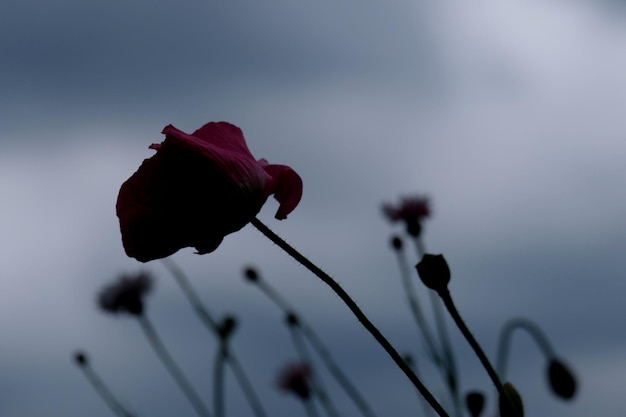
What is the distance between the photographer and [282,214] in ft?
2.40

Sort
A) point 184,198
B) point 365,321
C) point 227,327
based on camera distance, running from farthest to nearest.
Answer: point 227,327
point 184,198
point 365,321

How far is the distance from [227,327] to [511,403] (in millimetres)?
1356

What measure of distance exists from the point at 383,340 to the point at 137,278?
6.06 feet

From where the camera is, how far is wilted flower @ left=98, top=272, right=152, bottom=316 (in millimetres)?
2160

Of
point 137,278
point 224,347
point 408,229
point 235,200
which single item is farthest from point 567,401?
point 137,278

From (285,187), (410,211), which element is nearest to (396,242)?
(410,211)

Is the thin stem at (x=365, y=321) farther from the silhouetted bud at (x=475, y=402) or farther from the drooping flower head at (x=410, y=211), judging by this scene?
the drooping flower head at (x=410, y=211)

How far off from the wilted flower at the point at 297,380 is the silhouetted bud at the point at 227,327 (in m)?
0.35

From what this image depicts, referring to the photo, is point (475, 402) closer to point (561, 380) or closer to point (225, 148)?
point (225, 148)

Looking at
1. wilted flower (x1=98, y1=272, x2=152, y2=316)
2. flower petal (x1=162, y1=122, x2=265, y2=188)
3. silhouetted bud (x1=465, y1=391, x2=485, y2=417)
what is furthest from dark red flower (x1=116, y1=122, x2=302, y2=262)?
wilted flower (x1=98, y1=272, x2=152, y2=316)

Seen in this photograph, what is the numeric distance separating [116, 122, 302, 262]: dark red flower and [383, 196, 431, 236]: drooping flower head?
124cm

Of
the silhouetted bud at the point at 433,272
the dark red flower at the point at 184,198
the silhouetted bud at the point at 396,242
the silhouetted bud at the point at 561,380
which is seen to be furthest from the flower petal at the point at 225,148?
the silhouetted bud at the point at 396,242

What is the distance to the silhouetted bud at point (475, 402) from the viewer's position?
3.00 feet

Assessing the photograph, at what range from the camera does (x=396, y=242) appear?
2.03 m
